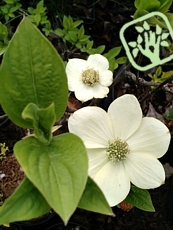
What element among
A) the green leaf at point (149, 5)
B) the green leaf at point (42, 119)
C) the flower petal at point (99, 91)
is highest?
the green leaf at point (149, 5)

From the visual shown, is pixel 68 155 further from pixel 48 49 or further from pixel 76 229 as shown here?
pixel 76 229

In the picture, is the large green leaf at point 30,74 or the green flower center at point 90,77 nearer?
the large green leaf at point 30,74

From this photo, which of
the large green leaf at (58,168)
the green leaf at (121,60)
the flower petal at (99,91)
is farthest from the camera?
the green leaf at (121,60)

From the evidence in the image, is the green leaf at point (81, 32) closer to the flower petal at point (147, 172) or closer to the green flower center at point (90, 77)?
the green flower center at point (90, 77)

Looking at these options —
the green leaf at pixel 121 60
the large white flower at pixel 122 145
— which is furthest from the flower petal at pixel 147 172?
the green leaf at pixel 121 60

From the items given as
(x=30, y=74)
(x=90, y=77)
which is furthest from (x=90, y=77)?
(x=30, y=74)

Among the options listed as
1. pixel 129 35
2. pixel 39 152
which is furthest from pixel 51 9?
pixel 39 152

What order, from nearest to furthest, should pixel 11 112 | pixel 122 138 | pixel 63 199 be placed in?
pixel 63 199
pixel 11 112
pixel 122 138
